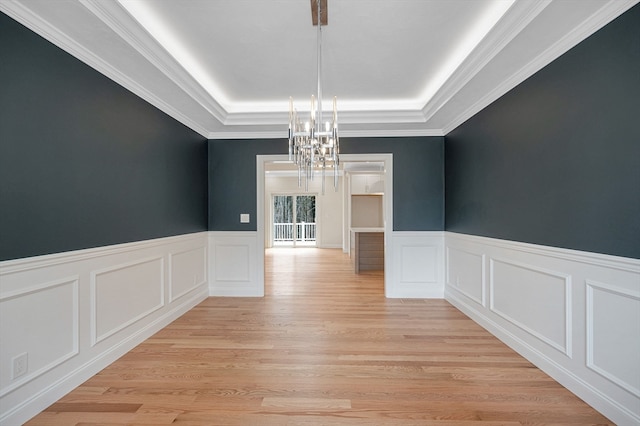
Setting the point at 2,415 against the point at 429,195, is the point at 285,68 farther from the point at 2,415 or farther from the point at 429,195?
the point at 2,415

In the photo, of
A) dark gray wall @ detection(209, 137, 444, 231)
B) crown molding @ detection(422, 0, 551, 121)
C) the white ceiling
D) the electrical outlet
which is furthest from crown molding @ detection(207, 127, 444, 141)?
the electrical outlet

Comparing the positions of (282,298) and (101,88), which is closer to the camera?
(101,88)

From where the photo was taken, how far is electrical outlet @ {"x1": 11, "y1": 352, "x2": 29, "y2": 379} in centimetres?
181

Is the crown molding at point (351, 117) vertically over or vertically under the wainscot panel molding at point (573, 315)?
over

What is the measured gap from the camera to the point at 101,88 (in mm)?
2525

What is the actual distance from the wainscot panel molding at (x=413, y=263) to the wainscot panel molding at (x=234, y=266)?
202 centimetres

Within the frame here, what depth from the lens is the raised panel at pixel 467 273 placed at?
350 centimetres

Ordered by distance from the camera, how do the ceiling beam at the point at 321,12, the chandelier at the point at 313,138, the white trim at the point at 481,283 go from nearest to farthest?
1. the ceiling beam at the point at 321,12
2. the chandelier at the point at 313,138
3. the white trim at the point at 481,283

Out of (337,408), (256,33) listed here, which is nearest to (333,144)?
(256,33)

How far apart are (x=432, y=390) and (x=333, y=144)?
1950 mm

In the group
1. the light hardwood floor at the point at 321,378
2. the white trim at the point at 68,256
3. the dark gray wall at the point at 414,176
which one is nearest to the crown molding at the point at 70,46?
the white trim at the point at 68,256

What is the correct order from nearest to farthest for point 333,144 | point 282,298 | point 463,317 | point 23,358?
point 23,358 < point 333,144 < point 463,317 < point 282,298

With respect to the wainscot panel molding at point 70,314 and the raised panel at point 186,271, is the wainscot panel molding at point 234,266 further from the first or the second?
the wainscot panel molding at point 70,314

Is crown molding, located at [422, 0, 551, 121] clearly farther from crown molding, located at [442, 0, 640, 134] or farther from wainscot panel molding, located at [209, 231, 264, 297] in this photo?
wainscot panel molding, located at [209, 231, 264, 297]
